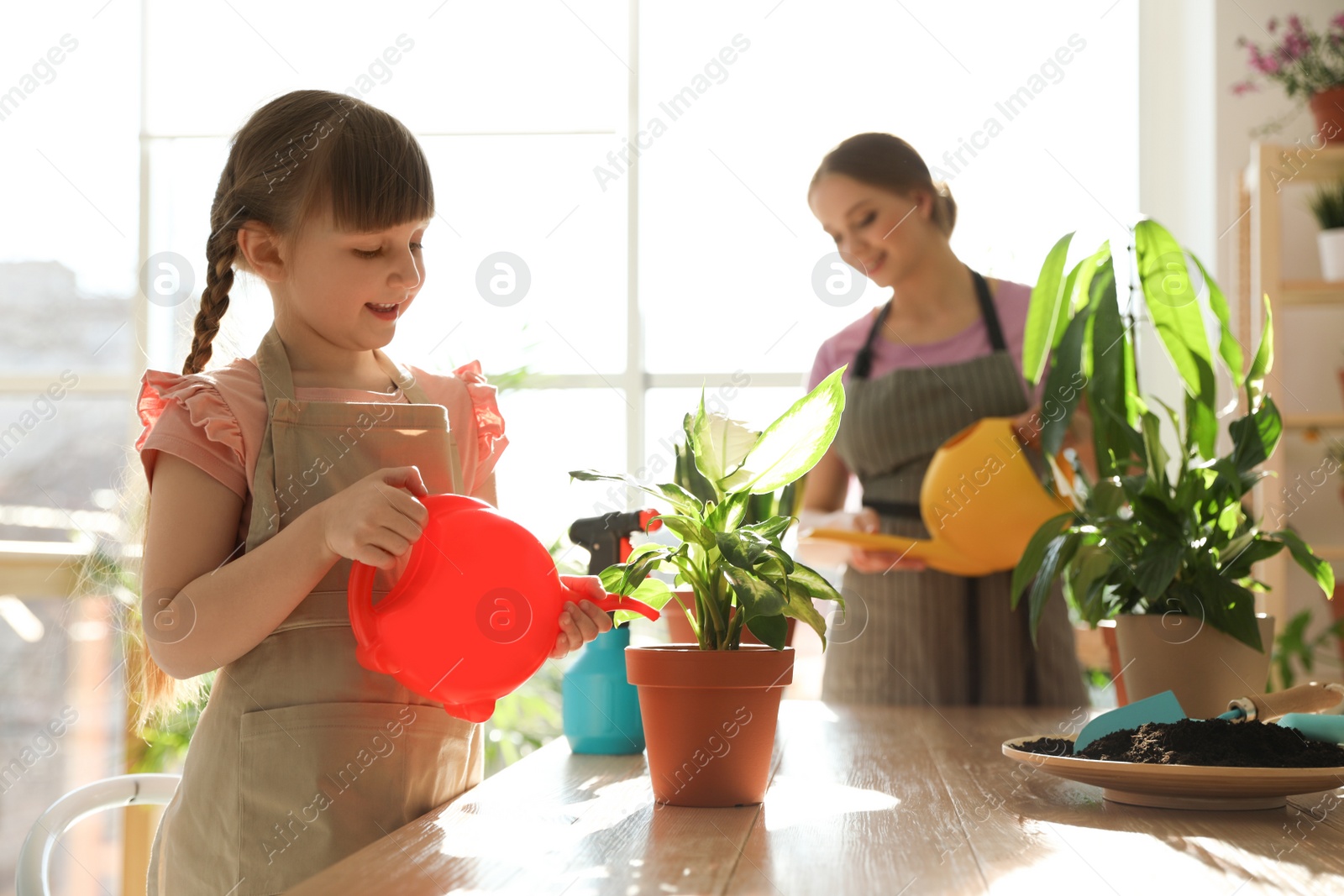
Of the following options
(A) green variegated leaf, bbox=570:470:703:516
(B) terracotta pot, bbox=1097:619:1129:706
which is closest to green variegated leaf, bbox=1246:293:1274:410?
(B) terracotta pot, bbox=1097:619:1129:706

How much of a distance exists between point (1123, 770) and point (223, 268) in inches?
32.4

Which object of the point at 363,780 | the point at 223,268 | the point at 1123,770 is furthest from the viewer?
the point at 223,268

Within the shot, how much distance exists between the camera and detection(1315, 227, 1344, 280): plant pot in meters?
2.19

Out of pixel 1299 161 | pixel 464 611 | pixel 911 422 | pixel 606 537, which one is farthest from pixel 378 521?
pixel 1299 161

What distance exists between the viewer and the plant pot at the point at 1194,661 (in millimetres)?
949

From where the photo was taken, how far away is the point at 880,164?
147 cm

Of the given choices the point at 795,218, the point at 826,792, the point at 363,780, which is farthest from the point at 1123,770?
the point at 795,218

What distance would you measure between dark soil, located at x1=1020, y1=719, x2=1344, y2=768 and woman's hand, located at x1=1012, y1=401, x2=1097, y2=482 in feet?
1.71

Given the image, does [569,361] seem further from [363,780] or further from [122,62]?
[363,780]

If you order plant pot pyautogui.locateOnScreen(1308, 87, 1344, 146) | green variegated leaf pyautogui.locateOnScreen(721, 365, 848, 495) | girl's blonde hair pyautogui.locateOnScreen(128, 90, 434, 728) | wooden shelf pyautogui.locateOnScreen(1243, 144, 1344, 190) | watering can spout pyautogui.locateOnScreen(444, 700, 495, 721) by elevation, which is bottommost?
watering can spout pyautogui.locateOnScreen(444, 700, 495, 721)

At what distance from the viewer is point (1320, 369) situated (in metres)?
2.39

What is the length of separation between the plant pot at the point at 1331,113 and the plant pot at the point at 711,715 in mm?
2173

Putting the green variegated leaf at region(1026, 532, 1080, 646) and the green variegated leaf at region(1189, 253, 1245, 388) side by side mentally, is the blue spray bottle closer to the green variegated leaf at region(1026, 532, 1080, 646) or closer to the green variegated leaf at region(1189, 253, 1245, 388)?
the green variegated leaf at region(1026, 532, 1080, 646)

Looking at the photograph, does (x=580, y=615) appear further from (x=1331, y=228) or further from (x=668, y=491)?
(x=1331, y=228)
